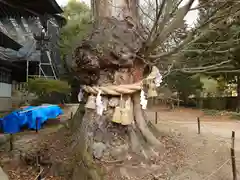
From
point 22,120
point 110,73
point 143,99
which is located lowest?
point 22,120

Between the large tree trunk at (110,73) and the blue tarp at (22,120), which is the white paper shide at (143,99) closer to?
the large tree trunk at (110,73)

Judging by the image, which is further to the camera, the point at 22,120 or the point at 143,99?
the point at 22,120

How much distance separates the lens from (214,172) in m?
3.78

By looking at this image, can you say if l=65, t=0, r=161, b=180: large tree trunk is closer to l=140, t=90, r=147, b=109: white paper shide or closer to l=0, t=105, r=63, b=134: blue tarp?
l=140, t=90, r=147, b=109: white paper shide

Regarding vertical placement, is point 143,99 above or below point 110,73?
below

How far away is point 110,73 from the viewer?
3957 mm

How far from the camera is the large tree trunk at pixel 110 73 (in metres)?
3.75

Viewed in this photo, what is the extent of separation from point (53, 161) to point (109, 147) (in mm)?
907

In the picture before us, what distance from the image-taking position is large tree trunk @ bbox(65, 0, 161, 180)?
3.75 m

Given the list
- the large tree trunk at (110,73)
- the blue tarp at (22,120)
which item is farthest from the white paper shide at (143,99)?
the blue tarp at (22,120)

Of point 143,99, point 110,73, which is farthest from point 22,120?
point 143,99

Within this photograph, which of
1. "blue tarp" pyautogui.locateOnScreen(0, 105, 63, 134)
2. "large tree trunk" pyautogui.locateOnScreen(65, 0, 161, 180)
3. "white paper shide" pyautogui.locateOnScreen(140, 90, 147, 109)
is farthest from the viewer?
"blue tarp" pyautogui.locateOnScreen(0, 105, 63, 134)

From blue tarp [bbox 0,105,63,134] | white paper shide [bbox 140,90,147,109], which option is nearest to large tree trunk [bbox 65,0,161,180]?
white paper shide [bbox 140,90,147,109]

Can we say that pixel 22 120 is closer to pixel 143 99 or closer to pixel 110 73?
pixel 110 73
